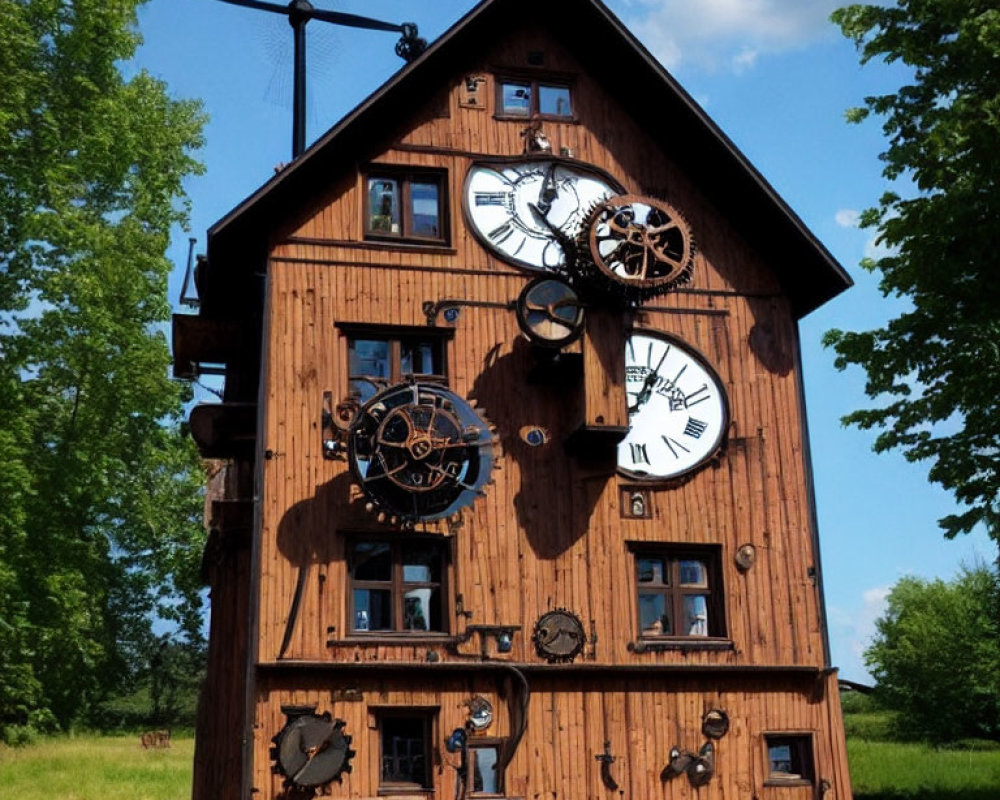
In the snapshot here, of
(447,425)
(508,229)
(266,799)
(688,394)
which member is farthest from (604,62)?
(266,799)

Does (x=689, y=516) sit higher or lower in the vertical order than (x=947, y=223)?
lower

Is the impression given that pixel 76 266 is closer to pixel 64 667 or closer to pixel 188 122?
pixel 188 122

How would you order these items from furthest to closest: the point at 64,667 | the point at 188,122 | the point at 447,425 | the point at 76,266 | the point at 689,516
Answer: the point at 188,122 → the point at 64,667 → the point at 76,266 → the point at 689,516 → the point at 447,425

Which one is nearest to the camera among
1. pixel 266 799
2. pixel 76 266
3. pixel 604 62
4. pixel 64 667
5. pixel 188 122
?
pixel 266 799

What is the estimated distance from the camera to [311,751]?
57.6 feet

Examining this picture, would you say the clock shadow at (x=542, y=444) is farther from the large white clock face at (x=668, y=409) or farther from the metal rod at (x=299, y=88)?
the metal rod at (x=299, y=88)

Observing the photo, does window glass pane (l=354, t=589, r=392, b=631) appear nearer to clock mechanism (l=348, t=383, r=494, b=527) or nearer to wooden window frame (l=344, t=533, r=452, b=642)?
wooden window frame (l=344, t=533, r=452, b=642)

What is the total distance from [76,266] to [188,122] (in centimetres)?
766

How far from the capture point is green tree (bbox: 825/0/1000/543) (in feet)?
85.3

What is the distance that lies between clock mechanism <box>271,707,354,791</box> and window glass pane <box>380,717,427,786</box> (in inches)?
26.0

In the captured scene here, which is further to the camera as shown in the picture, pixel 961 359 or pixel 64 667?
pixel 64 667

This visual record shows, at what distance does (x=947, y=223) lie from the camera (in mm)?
26109

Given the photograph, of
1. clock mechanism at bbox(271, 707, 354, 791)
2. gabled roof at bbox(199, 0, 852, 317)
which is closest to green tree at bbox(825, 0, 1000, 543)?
gabled roof at bbox(199, 0, 852, 317)

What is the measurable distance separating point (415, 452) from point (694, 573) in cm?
482
